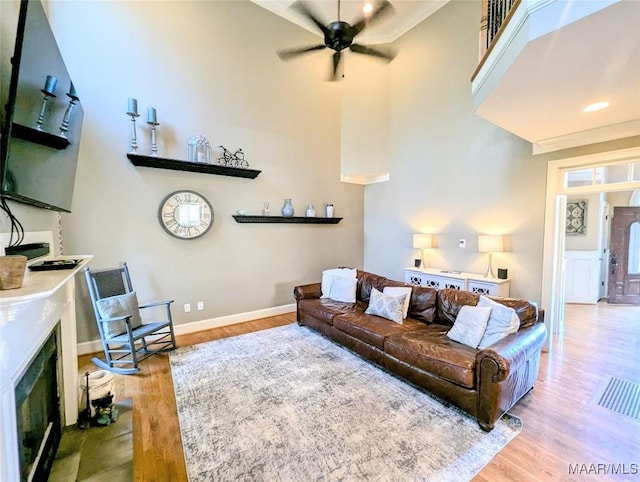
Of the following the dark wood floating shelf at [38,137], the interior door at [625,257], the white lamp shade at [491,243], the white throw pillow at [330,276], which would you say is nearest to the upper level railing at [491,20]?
the white lamp shade at [491,243]

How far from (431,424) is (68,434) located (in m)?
2.71

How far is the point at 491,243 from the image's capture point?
3969 mm

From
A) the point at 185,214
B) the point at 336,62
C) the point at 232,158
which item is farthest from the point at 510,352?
the point at 232,158

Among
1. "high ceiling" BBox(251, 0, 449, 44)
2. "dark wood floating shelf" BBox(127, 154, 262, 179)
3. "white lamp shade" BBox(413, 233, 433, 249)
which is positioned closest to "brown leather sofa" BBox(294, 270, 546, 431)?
"white lamp shade" BBox(413, 233, 433, 249)

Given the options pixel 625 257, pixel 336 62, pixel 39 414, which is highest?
pixel 336 62

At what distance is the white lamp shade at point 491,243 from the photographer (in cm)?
395

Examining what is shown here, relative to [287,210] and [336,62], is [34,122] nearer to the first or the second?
[336,62]

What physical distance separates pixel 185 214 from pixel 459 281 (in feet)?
13.5

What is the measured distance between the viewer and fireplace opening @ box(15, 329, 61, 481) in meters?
1.32

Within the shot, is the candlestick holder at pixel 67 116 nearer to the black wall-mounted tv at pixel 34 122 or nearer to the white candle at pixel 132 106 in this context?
the black wall-mounted tv at pixel 34 122

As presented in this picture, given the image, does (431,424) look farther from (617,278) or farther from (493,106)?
(617,278)

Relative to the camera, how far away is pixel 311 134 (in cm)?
522

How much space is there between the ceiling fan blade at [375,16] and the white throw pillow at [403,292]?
293 cm

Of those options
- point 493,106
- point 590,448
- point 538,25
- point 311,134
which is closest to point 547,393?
point 590,448
